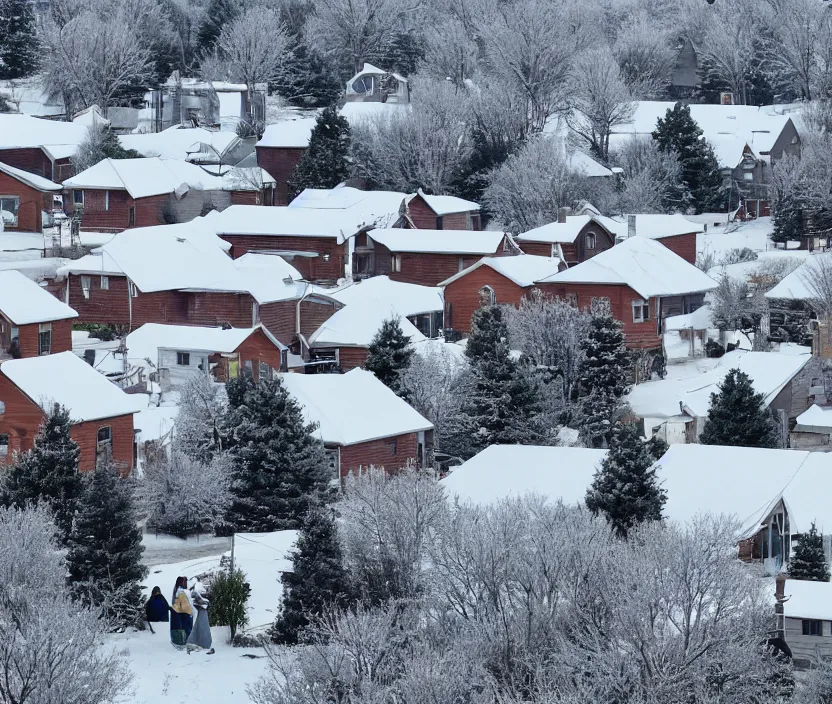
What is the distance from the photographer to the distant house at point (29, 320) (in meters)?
46.2

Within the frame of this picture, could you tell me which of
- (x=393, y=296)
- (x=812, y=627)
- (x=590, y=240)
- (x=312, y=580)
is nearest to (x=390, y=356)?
(x=393, y=296)

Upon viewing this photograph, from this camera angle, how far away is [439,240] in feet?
199

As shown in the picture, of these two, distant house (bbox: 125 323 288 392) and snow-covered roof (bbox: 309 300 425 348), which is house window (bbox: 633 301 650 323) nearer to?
snow-covered roof (bbox: 309 300 425 348)

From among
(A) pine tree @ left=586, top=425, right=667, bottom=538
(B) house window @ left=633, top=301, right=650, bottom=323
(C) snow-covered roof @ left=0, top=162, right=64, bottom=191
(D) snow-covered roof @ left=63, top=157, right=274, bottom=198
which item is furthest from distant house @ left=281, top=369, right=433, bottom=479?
(C) snow-covered roof @ left=0, top=162, right=64, bottom=191

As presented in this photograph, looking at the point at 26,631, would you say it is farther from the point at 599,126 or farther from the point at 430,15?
the point at 430,15

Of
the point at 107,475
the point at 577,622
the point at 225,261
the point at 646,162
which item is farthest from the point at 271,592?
the point at 646,162

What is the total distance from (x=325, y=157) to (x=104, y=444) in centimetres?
3136

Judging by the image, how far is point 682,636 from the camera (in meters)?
23.9

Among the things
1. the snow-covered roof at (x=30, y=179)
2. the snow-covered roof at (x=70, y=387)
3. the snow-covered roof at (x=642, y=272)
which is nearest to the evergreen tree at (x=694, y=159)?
the snow-covered roof at (x=642, y=272)

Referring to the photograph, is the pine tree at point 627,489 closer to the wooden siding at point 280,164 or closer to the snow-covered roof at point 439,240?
the snow-covered roof at point 439,240

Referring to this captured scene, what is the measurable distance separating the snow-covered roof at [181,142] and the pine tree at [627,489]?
41439 mm

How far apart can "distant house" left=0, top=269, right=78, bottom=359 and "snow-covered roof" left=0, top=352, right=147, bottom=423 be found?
5184 mm

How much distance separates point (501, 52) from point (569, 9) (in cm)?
1527

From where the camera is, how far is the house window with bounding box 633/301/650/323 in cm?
5278
